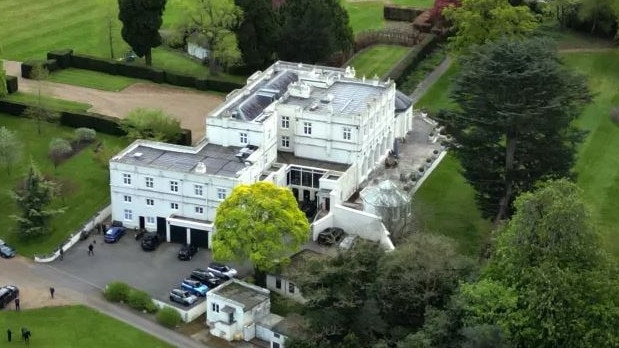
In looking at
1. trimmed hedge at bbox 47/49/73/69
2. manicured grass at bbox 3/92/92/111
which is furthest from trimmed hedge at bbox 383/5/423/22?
manicured grass at bbox 3/92/92/111

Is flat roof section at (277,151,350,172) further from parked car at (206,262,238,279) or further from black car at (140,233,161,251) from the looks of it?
parked car at (206,262,238,279)

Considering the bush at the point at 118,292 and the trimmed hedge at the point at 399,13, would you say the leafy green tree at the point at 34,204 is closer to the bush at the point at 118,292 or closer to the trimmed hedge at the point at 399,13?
the bush at the point at 118,292

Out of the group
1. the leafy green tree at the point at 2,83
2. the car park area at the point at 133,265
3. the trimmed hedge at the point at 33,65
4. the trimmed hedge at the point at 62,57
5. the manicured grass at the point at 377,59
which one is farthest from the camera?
the manicured grass at the point at 377,59

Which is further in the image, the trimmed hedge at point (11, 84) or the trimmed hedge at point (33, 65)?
the trimmed hedge at point (33, 65)

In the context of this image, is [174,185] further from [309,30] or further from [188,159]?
[309,30]

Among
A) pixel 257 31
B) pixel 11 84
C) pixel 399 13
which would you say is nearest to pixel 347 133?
pixel 257 31

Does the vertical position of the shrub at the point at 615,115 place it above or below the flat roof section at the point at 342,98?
below

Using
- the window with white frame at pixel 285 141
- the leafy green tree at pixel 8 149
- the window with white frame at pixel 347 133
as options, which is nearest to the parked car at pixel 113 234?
the leafy green tree at pixel 8 149
